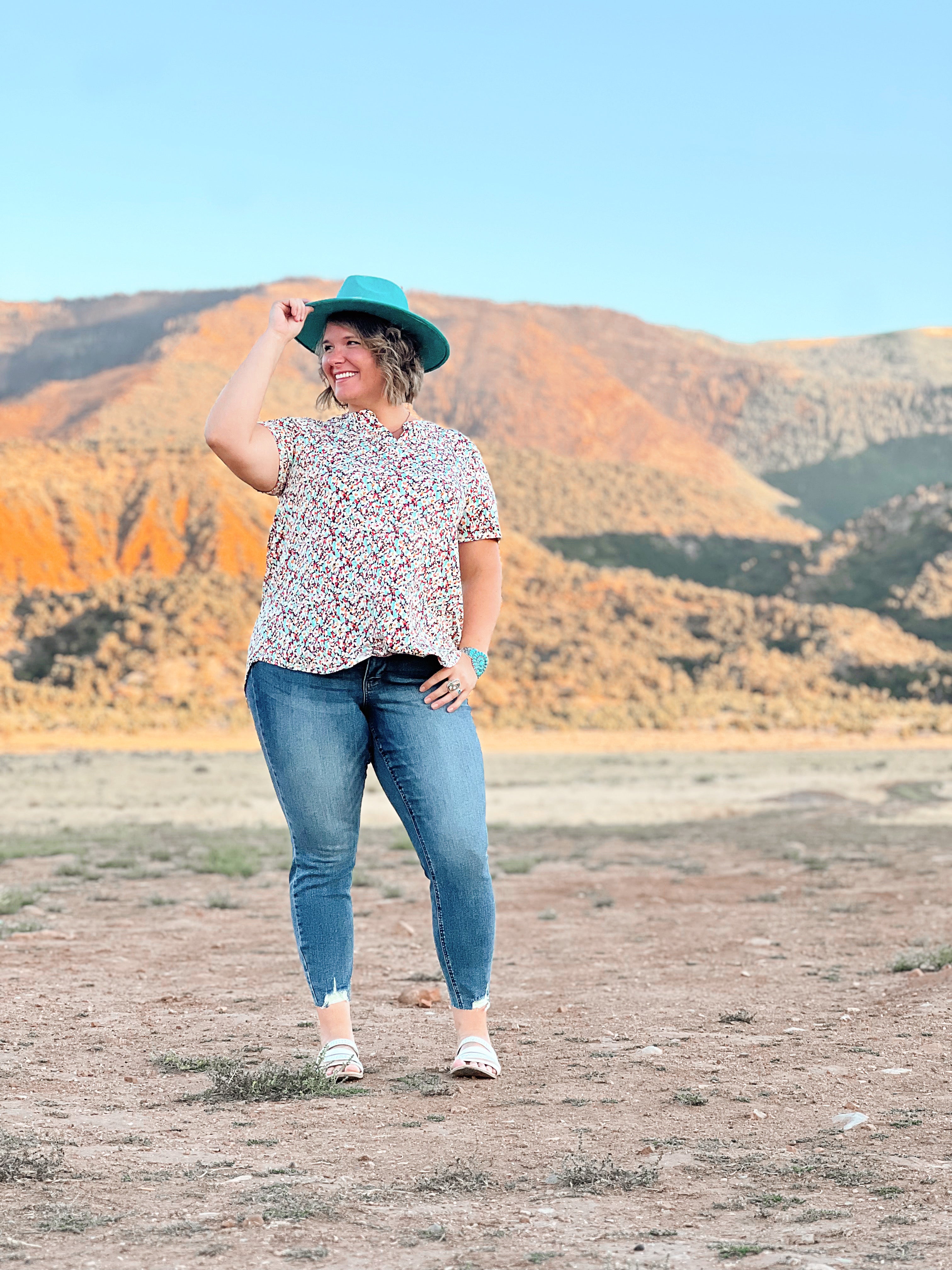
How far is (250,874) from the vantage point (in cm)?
1075

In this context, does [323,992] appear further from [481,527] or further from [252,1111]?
[481,527]

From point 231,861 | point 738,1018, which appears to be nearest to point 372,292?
point 738,1018

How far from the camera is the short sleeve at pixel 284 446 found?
144 inches

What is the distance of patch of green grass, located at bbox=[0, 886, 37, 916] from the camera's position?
8.01 metres

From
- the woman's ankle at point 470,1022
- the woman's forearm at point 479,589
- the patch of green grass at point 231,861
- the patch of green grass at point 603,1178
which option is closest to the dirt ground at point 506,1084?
the patch of green grass at point 603,1178

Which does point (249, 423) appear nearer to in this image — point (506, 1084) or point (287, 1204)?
point (287, 1204)

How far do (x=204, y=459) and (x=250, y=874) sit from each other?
39.3 meters

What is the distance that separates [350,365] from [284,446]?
33cm


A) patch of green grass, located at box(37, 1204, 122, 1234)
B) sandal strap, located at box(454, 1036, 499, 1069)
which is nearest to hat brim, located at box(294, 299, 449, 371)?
sandal strap, located at box(454, 1036, 499, 1069)

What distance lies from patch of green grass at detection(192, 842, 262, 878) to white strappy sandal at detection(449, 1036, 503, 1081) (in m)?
7.03

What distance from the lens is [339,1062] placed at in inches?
151

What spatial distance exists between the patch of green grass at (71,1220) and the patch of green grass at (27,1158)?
0.21 meters

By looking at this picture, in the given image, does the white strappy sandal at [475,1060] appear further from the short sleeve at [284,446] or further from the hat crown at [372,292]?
the hat crown at [372,292]

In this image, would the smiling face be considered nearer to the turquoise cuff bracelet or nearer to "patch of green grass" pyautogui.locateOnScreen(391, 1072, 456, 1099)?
the turquoise cuff bracelet
